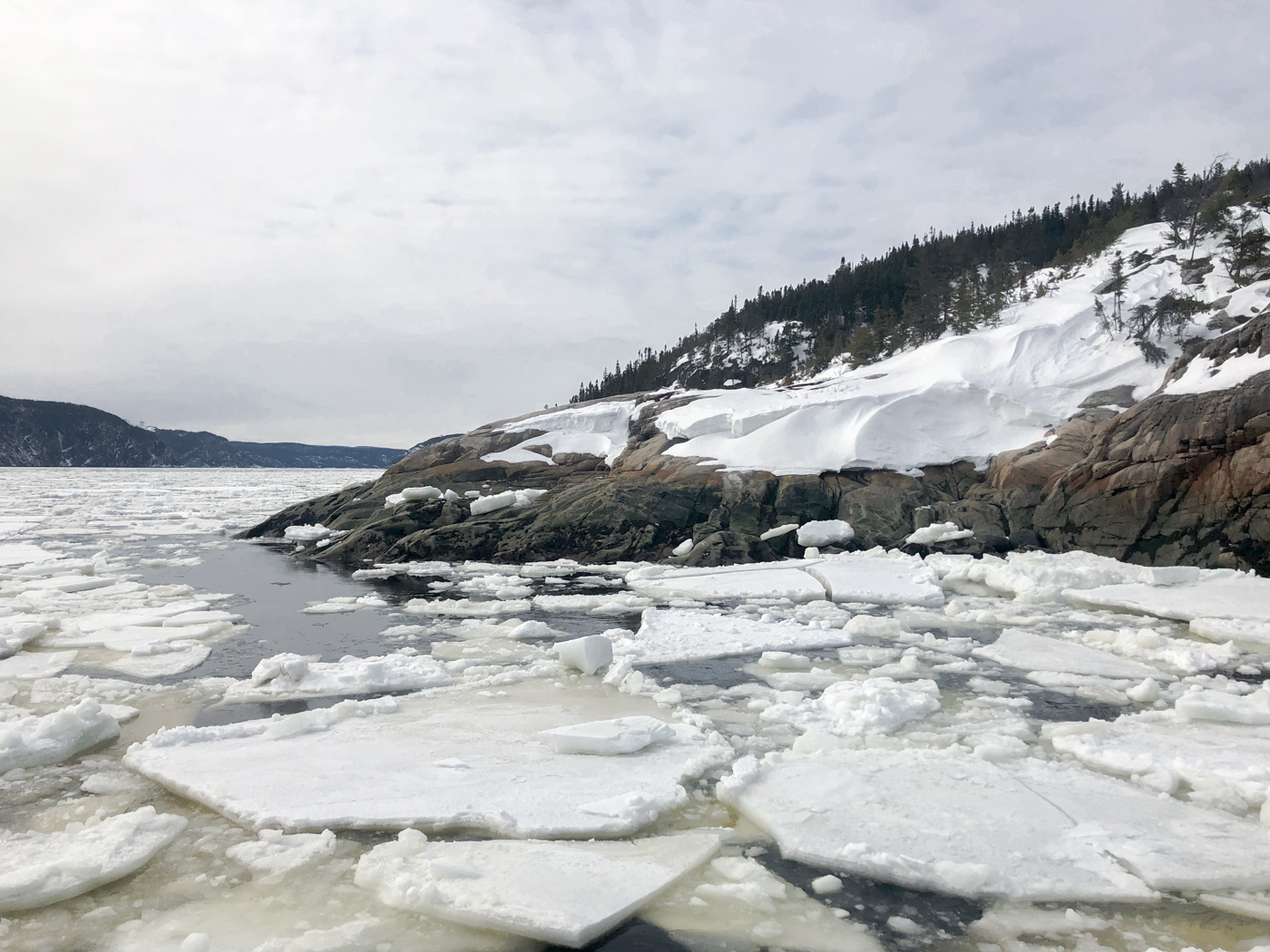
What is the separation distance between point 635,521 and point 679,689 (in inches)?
457

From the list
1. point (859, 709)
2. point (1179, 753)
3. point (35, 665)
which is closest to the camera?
point (1179, 753)

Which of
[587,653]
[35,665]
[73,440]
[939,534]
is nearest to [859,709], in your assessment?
[587,653]

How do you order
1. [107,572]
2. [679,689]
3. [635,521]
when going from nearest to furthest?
[679,689] < [107,572] < [635,521]

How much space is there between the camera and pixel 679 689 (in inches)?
297

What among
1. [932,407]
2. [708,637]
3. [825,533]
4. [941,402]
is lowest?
[708,637]

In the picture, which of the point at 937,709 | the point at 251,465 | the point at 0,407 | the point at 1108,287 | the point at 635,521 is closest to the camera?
the point at 937,709

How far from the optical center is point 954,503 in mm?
18234

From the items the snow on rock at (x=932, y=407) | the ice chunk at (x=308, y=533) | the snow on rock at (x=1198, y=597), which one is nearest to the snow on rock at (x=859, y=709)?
the snow on rock at (x=1198, y=597)

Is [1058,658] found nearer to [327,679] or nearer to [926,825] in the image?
[926,825]

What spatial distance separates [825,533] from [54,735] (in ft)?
50.4

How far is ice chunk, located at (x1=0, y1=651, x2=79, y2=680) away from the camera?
782 centimetres

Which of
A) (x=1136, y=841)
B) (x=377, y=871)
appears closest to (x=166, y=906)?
(x=377, y=871)

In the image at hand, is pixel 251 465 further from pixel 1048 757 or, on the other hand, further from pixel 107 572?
pixel 1048 757

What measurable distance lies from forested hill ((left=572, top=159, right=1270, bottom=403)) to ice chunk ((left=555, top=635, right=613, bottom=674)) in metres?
31.1
